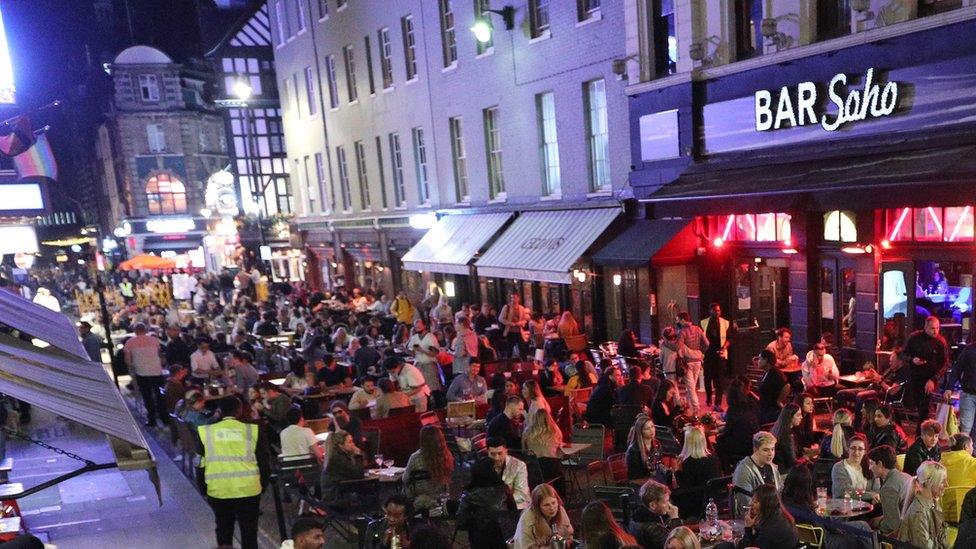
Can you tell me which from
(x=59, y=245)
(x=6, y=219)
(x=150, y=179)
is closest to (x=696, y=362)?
(x=6, y=219)

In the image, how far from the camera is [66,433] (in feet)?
47.2

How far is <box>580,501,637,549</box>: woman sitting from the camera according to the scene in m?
5.64

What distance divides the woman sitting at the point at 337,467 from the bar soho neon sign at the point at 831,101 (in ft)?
29.0

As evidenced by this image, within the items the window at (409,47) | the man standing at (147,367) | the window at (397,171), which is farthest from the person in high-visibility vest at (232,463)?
the window at (397,171)

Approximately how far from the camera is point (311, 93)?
31.7 meters

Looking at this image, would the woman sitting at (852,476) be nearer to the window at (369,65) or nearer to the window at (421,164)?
the window at (421,164)

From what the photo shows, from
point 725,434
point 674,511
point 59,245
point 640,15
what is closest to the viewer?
point 674,511

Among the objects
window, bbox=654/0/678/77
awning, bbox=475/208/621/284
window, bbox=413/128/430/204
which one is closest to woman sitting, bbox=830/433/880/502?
awning, bbox=475/208/621/284

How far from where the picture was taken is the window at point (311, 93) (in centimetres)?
3115

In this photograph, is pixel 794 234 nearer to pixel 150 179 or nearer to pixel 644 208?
pixel 644 208

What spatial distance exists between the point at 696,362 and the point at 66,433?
11580mm

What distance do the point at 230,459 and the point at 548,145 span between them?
13015 millimetres

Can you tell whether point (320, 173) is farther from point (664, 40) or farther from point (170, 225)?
point (170, 225)

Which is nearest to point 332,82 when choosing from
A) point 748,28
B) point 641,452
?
point 748,28
